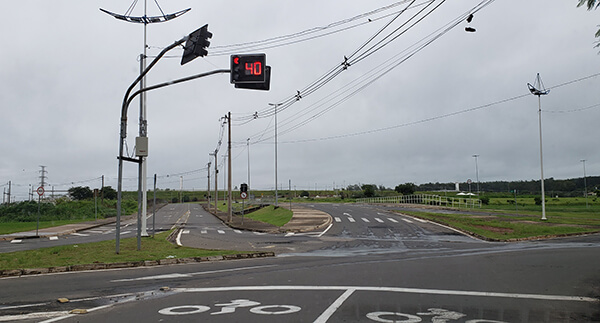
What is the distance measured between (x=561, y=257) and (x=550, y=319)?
377 inches

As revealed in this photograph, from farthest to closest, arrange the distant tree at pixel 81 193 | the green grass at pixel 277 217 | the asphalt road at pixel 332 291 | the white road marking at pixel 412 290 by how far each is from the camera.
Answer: the distant tree at pixel 81 193 < the green grass at pixel 277 217 < the white road marking at pixel 412 290 < the asphalt road at pixel 332 291

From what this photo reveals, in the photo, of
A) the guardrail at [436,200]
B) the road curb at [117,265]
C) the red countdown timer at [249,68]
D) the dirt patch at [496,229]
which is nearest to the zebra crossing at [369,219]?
the dirt patch at [496,229]

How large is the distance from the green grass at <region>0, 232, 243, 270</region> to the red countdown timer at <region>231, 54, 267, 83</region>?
22.4 feet

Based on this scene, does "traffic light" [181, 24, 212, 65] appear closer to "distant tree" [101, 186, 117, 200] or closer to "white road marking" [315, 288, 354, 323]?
"white road marking" [315, 288, 354, 323]

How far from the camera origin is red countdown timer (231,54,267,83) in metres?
14.8

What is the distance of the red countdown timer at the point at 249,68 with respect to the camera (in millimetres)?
14781

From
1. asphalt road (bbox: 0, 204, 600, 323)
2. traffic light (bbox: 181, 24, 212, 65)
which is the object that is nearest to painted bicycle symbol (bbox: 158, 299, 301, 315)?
asphalt road (bbox: 0, 204, 600, 323)

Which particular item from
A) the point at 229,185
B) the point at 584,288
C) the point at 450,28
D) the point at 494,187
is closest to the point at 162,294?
the point at 584,288

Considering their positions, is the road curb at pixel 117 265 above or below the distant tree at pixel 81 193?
below

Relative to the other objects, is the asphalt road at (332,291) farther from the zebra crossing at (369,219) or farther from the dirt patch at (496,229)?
the zebra crossing at (369,219)

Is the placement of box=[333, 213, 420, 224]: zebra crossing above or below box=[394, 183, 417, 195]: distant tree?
below

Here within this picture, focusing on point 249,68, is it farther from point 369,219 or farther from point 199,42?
point 369,219

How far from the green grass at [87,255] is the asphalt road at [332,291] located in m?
1.68

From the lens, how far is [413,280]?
11.4 metres
